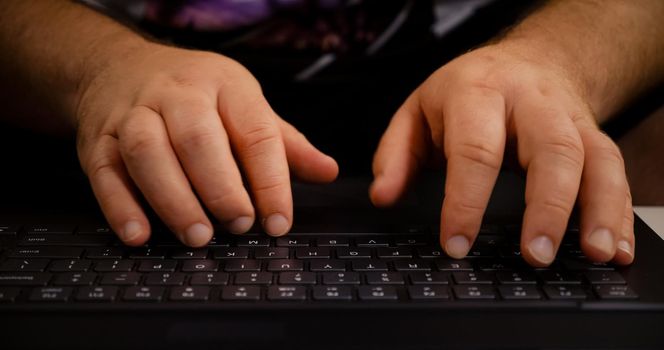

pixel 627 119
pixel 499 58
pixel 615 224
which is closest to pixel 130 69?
pixel 499 58

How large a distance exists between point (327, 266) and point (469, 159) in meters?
0.17

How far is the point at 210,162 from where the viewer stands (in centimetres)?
50

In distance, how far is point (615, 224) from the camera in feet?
1.50

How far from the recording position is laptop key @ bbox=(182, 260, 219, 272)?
0.44 metres

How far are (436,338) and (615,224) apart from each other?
0.69 feet

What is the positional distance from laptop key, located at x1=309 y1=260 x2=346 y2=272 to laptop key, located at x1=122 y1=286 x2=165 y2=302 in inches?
4.9

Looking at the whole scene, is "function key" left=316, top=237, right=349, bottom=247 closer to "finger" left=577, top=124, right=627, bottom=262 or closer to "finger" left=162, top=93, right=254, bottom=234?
"finger" left=162, top=93, right=254, bottom=234

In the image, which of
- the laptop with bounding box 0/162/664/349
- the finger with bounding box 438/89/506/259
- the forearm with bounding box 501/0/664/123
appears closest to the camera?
the laptop with bounding box 0/162/664/349

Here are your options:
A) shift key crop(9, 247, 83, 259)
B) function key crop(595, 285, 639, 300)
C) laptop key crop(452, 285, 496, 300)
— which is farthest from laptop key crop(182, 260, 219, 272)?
function key crop(595, 285, 639, 300)

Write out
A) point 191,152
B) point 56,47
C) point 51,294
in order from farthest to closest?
point 56,47, point 191,152, point 51,294

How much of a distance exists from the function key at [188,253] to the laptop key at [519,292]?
0.84 feet

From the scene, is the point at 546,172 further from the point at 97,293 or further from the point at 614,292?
the point at 97,293

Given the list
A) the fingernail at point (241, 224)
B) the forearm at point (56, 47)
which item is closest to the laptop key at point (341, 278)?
the fingernail at point (241, 224)

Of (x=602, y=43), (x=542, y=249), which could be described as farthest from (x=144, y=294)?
(x=602, y=43)
